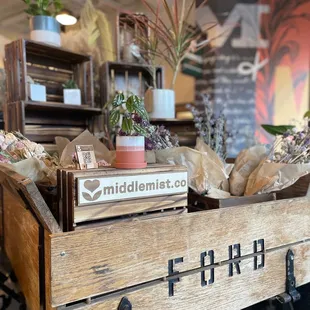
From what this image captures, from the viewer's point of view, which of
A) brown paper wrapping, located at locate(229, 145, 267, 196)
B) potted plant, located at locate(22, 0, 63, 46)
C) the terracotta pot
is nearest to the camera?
A: the terracotta pot

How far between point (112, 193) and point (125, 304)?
0.20 metres

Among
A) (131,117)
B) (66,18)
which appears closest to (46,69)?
(66,18)

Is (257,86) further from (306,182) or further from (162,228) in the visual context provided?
(162,228)

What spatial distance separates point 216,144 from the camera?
94 cm

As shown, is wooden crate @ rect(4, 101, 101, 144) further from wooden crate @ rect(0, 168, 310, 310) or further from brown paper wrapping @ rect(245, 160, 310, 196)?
brown paper wrapping @ rect(245, 160, 310, 196)

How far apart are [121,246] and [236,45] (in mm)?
2003

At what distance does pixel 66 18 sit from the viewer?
1233mm

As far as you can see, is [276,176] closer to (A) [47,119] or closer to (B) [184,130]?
(B) [184,130]

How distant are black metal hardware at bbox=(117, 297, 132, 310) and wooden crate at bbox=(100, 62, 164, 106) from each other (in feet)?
2.81

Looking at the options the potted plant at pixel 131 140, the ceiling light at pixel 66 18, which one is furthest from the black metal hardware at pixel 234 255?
the ceiling light at pixel 66 18

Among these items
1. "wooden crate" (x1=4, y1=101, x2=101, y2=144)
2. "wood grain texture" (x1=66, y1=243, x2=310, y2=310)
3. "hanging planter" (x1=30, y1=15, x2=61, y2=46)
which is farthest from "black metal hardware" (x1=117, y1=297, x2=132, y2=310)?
"hanging planter" (x1=30, y1=15, x2=61, y2=46)

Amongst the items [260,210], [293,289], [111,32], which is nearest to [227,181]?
[260,210]

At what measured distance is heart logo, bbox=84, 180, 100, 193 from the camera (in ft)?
1.63

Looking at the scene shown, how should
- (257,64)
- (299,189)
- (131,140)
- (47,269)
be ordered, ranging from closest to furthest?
(47,269) < (131,140) < (299,189) < (257,64)
